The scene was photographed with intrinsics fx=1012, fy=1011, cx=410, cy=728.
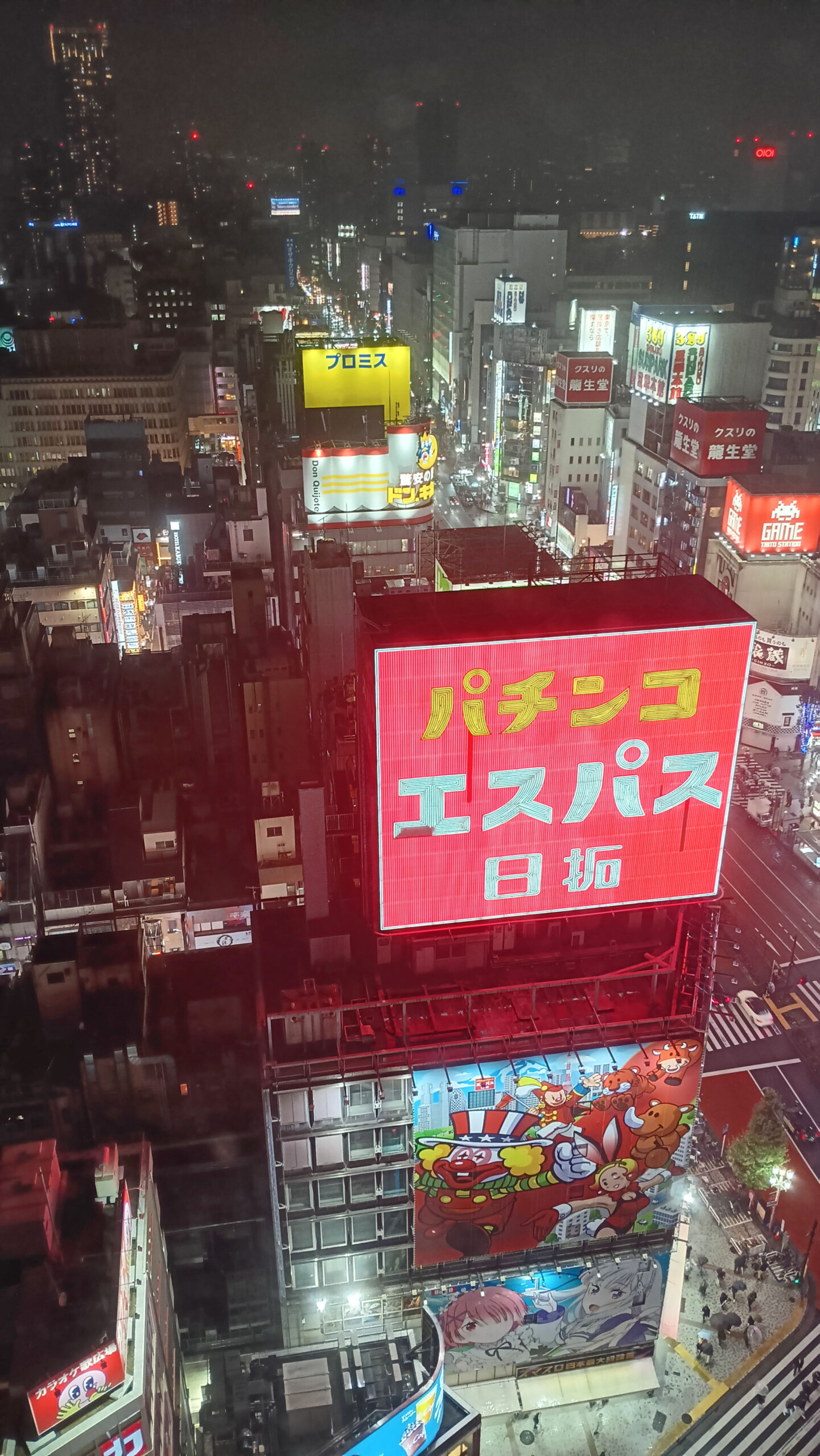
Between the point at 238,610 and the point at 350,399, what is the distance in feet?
54.6

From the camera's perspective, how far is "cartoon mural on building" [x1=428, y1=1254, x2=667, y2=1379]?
20219 millimetres

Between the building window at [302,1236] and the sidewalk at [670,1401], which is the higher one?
the building window at [302,1236]

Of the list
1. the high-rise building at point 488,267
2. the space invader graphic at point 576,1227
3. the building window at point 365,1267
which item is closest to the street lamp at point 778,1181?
the space invader graphic at point 576,1227

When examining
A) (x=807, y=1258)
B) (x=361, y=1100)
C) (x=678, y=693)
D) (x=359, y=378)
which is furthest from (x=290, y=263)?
(x=361, y=1100)

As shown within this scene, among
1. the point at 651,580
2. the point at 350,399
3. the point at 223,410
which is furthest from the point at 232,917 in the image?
the point at 223,410

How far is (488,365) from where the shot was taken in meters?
82.9

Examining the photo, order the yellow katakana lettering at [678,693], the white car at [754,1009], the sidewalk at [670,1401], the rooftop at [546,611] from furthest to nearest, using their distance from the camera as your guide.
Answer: the white car at [754,1009] < the sidewalk at [670,1401] < the yellow katakana lettering at [678,693] < the rooftop at [546,611]

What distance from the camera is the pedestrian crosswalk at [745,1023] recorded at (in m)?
32.2

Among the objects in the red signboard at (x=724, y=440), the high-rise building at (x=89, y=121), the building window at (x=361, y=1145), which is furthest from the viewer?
the high-rise building at (x=89, y=121)

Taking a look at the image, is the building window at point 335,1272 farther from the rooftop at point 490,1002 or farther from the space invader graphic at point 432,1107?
the rooftop at point 490,1002

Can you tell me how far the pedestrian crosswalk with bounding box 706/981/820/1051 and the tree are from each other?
5.05m

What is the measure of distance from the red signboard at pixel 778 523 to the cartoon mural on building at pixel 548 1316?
35.3 m

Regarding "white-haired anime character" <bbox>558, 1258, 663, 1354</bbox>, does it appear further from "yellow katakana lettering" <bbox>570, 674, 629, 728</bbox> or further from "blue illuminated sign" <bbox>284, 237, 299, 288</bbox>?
"blue illuminated sign" <bbox>284, 237, 299, 288</bbox>

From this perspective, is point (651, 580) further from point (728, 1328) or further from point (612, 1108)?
point (728, 1328)
